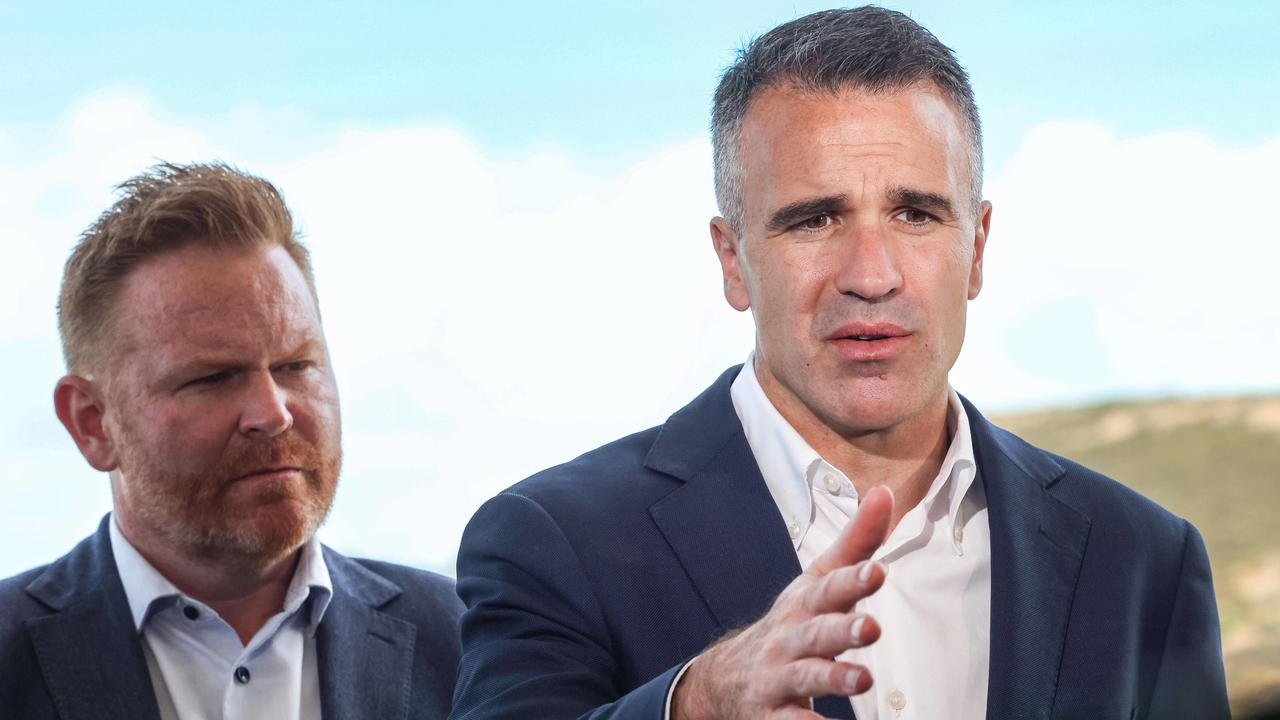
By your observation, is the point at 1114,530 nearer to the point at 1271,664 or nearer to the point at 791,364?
the point at 791,364

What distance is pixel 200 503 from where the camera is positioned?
3.49 metres

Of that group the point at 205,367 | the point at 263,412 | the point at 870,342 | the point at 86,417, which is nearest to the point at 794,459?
the point at 870,342

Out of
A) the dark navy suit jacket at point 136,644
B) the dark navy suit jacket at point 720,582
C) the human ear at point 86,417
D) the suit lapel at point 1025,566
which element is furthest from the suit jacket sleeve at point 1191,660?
the human ear at point 86,417

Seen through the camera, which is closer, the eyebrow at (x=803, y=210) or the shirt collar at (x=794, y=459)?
the eyebrow at (x=803, y=210)

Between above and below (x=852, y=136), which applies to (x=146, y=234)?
above

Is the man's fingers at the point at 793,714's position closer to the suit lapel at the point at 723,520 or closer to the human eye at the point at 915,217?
the suit lapel at the point at 723,520

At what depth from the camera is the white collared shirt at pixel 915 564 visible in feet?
8.73

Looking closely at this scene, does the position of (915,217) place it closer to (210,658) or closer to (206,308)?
(206,308)

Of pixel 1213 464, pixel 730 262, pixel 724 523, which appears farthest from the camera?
pixel 1213 464

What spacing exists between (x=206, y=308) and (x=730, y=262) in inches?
55.1

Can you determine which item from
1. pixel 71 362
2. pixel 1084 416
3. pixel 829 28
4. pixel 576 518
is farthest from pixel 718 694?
pixel 1084 416

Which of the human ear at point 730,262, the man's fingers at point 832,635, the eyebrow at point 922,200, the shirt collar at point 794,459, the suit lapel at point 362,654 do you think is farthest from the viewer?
the suit lapel at point 362,654

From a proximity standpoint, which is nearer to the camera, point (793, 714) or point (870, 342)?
point (793, 714)

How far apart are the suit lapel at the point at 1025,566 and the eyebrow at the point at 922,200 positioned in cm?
56
